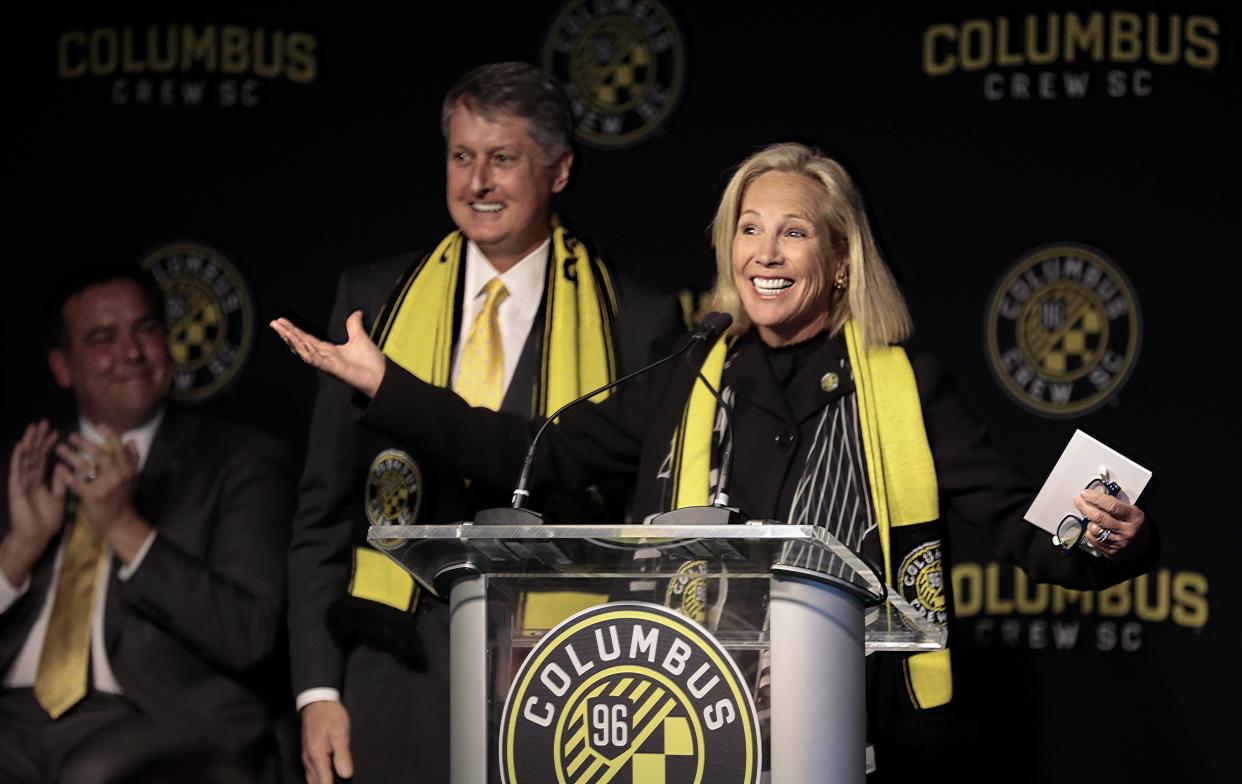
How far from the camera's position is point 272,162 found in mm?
4566

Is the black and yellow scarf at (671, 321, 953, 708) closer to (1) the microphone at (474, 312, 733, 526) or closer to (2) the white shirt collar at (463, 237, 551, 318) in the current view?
(1) the microphone at (474, 312, 733, 526)

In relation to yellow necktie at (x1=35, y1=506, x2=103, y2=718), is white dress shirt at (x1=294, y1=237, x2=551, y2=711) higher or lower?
higher

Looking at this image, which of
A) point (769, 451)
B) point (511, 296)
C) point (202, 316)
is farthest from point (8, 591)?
point (769, 451)

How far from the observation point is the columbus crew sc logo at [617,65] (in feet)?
14.4

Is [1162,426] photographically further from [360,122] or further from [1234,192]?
[360,122]

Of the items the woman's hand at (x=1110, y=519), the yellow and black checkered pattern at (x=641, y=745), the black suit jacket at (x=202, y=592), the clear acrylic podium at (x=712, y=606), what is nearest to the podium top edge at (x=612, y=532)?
the clear acrylic podium at (x=712, y=606)

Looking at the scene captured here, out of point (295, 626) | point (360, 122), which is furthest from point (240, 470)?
point (360, 122)

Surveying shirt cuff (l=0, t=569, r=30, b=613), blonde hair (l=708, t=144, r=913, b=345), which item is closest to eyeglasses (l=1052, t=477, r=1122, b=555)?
blonde hair (l=708, t=144, r=913, b=345)

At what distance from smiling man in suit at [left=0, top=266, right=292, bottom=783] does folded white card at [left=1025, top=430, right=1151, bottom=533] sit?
201 centimetres

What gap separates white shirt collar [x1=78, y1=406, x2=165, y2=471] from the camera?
441 cm

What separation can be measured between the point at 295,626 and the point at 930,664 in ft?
4.50

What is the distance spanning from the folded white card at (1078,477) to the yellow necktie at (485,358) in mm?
1242

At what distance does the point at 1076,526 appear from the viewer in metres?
2.92

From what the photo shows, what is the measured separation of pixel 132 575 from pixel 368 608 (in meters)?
0.78
